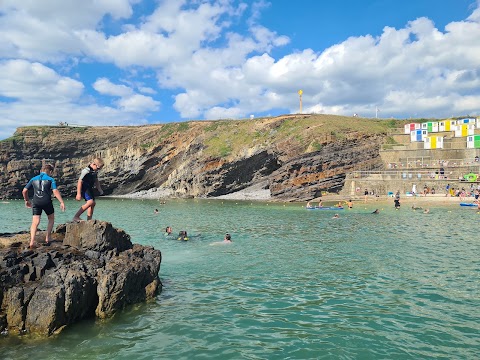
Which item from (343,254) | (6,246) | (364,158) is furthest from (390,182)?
(6,246)

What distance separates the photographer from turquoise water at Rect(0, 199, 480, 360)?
7.83 m

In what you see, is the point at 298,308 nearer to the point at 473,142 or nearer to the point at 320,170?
the point at 320,170

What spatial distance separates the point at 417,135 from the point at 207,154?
3760 cm

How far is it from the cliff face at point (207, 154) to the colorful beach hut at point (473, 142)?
13119 mm

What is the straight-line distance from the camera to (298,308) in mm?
10336

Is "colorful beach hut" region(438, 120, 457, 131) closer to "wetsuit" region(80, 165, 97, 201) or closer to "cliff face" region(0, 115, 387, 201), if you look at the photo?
"cliff face" region(0, 115, 387, 201)

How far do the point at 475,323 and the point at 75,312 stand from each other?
9861 millimetres

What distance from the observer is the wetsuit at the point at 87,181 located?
12.2 metres

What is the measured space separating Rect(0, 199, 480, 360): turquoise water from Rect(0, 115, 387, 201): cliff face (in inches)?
1555

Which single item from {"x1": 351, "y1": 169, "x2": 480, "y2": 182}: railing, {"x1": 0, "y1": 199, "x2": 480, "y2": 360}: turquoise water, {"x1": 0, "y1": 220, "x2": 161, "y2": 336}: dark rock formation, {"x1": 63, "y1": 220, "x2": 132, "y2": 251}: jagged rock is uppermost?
{"x1": 351, "y1": 169, "x2": 480, "y2": 182}: railing

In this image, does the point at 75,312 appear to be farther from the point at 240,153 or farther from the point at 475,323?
the point at 240,153

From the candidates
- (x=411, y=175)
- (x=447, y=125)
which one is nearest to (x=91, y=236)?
(x=411, y=175)

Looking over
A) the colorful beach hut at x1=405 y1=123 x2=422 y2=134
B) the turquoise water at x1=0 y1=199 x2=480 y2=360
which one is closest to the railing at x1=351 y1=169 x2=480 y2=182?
the colorful beach hut at x1=405 y1=123 x2=422 y2=134

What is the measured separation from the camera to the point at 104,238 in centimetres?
1152
